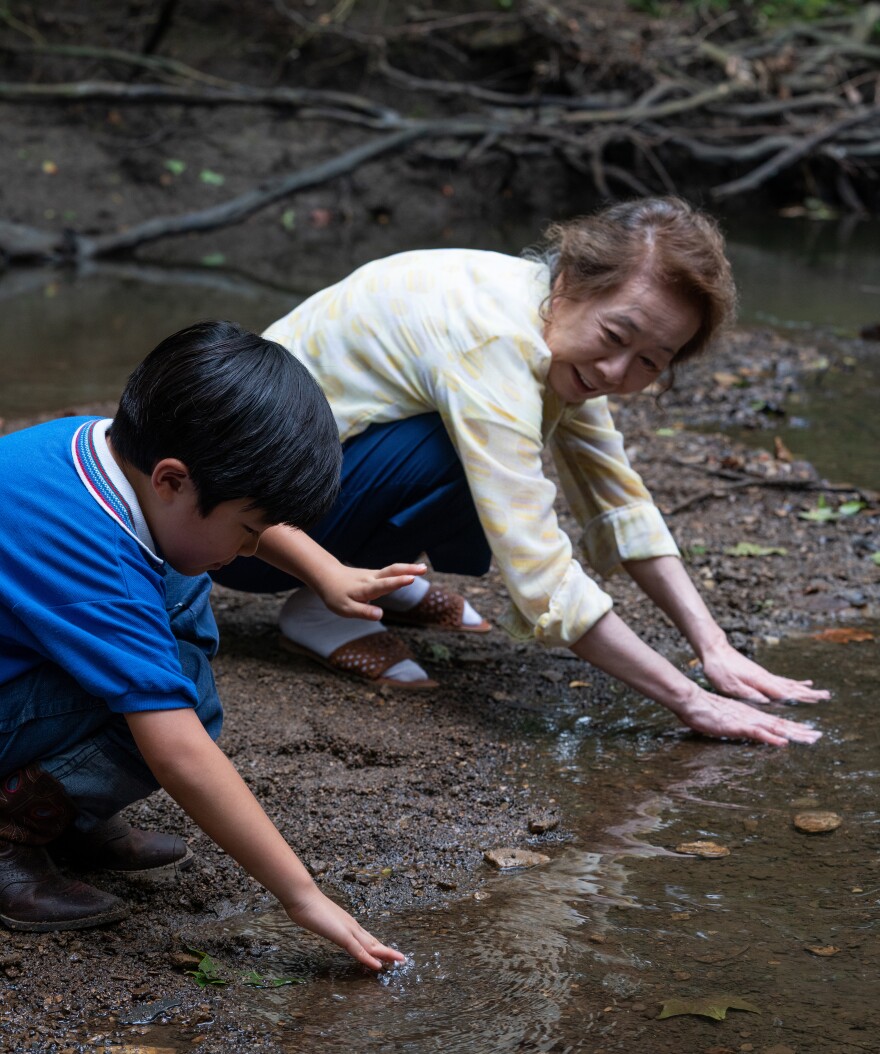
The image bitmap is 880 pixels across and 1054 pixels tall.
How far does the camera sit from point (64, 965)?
1596 millimetres

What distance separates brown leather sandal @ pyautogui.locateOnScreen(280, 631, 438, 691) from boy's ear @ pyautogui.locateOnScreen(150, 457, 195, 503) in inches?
47.1

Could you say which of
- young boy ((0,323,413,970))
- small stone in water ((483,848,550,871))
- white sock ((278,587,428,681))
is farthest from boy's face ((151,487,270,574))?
white sock ((278,587,428,681))

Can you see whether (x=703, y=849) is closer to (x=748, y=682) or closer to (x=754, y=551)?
(x=748, y=682)

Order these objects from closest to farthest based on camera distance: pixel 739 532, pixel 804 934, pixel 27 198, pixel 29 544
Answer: pixel 29 544 → pixel 804 934 → pixel 739 532 → pixel 27 198

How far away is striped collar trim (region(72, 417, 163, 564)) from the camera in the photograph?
4.91 feet

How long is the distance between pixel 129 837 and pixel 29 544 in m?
0.59

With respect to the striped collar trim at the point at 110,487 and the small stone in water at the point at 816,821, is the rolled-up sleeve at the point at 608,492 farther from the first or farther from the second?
the striped collar trim at the point at 110,487

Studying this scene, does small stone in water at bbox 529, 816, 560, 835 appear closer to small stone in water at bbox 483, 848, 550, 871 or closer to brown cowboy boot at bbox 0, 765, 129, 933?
small stone in water at bbox 483, 848, 550, 871

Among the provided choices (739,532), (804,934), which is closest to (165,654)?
(804,934)

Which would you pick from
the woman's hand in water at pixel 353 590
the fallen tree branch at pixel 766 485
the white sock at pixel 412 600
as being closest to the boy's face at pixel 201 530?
the woman's hand in water at pixel 353 590

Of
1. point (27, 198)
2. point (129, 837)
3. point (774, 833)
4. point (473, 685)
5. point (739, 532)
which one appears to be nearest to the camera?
point (129, 837)

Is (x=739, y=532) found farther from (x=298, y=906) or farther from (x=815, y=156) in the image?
(x=815, y=156)

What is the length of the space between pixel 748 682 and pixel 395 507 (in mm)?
854

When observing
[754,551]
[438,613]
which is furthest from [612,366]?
[754,551]
